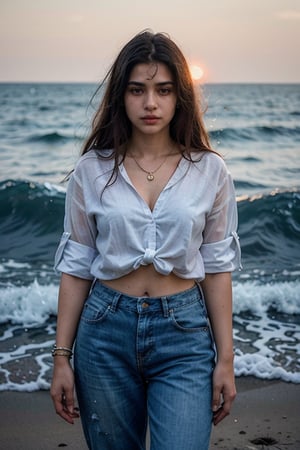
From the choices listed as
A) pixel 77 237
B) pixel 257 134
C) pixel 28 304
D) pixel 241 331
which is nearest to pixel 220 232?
pixel 77 237

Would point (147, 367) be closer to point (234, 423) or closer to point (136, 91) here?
point (136, 91)

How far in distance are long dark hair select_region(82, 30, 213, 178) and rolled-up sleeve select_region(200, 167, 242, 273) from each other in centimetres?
17

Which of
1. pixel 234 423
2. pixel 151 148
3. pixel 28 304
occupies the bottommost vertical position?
pixel 28 304

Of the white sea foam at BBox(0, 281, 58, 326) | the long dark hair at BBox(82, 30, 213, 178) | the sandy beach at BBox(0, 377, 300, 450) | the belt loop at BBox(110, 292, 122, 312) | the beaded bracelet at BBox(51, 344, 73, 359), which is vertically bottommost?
the white sea foam at BBox(0, 281, 58, 326)

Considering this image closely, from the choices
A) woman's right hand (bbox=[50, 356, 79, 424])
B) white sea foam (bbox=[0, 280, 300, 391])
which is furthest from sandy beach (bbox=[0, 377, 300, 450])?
woman's right hand (bbox=[50, 356, 79, 424])

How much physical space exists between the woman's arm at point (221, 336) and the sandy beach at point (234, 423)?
1.71 meters

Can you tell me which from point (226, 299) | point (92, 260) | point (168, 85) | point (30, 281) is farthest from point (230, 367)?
point (30, 281)

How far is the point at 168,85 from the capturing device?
2.54m

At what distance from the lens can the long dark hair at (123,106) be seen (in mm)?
2512

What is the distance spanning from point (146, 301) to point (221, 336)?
1.06 ft

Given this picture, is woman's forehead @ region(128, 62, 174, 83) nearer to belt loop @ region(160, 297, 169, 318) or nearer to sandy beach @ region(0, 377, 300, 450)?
belt loop @ region(160, 297, 169, 318)

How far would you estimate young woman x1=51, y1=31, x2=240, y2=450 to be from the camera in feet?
7.87

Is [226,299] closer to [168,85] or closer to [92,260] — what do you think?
[92,260]

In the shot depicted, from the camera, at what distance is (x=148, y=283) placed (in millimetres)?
2443
